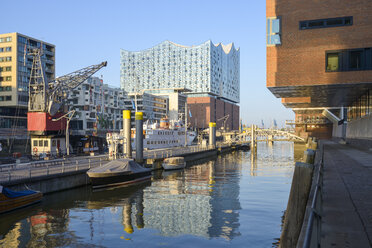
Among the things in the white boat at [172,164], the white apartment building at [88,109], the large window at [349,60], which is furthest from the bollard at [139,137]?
the white apartment building at [88,109]

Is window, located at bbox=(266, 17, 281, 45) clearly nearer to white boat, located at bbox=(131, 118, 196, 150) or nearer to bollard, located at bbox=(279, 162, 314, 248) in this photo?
→ bollard, located at bbox=(279, 162, 314, 248)

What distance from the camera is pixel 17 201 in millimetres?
26031

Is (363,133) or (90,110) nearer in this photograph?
(363,133)

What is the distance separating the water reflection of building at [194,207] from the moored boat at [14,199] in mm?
9012

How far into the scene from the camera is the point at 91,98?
138 m

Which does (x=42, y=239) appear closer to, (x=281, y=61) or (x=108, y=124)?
(x=281, y=61)

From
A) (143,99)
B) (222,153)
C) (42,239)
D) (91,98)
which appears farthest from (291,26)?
(143,99)

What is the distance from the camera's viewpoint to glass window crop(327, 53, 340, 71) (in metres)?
36.6

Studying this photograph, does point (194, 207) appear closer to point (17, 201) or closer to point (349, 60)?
point (17, 201)

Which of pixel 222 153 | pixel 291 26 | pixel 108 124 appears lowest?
pixel 222 153

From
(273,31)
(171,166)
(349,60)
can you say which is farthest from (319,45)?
(171,166)

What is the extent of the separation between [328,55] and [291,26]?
17.0 feet

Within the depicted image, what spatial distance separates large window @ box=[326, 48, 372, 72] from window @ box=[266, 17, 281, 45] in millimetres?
5721

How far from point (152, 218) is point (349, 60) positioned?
26.2m
